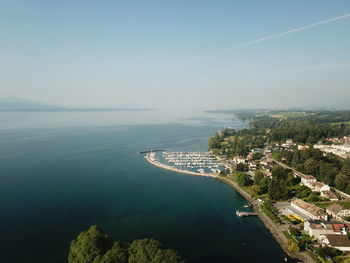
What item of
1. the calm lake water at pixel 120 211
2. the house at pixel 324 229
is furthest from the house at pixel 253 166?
the house at pixel 324 229

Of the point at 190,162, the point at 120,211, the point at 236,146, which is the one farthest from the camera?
the point at 236,146

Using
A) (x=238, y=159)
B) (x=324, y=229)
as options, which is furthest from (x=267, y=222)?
(x=238, y=159)

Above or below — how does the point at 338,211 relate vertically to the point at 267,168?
below

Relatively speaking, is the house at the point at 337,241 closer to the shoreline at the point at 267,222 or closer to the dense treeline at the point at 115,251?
the shoreline at the point at 267,222

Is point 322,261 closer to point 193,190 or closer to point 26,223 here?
point 193,190

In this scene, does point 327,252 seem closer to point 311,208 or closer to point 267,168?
point 311,208
